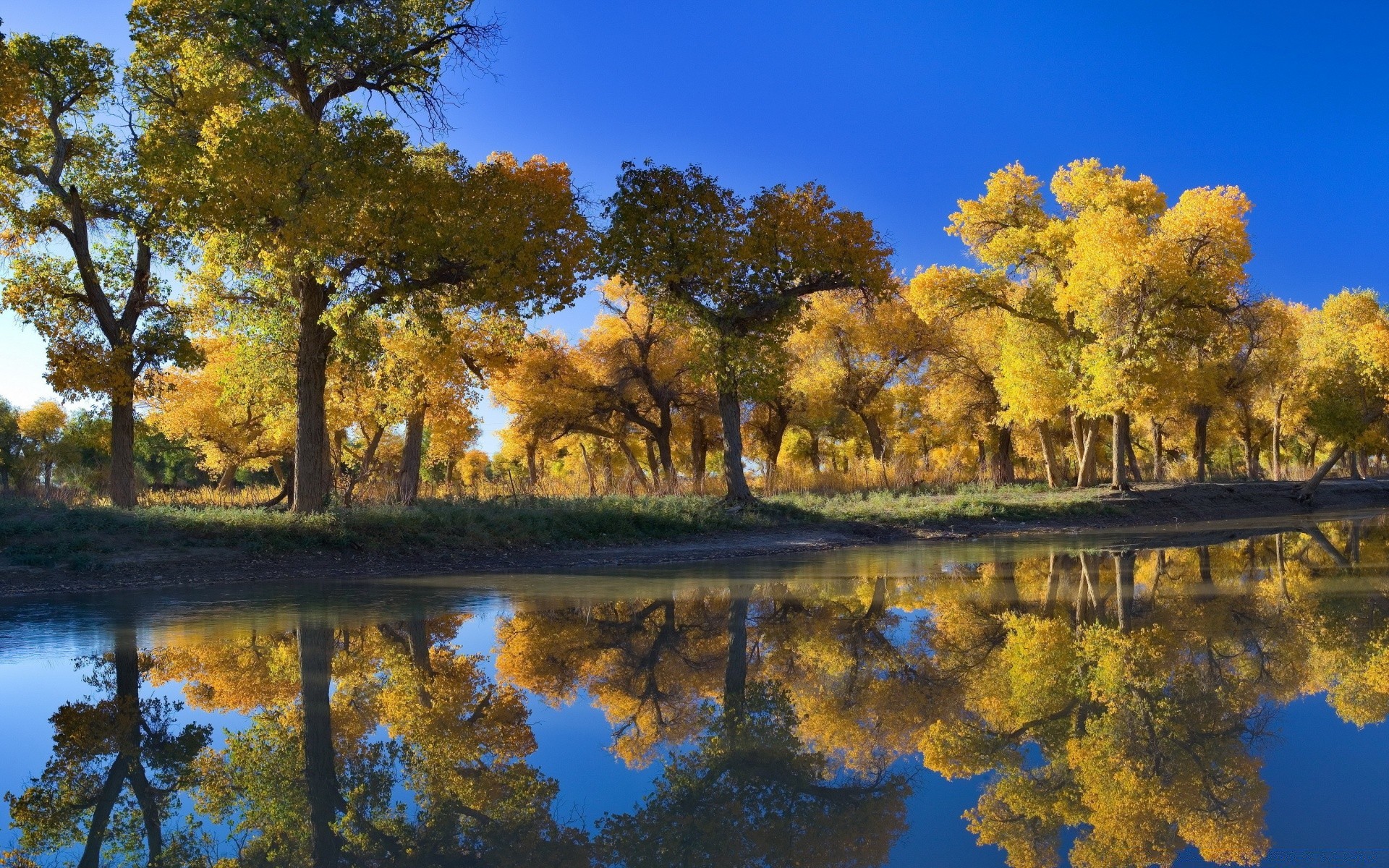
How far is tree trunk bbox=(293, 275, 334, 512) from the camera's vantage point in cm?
1608

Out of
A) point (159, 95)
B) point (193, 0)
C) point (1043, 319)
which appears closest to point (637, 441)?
point (1043, 319)

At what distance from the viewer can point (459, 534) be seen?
15.8 meters

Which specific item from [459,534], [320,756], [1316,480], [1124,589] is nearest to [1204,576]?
[1124,589]

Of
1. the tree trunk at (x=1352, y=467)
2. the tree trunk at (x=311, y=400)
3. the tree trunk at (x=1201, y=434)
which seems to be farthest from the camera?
the tree trunk at (x=1352, y=467)

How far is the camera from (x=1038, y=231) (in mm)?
29844

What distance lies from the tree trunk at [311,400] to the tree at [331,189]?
31 mm

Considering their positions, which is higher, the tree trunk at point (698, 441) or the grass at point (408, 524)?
the tree trunk at point (698, 441)

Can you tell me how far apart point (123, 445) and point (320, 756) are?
19200 mm

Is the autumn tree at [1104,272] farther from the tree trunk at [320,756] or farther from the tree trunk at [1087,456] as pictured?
the tree trunk at [320,756]

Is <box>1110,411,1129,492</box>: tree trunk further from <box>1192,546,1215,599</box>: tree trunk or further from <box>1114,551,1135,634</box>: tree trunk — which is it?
<box>1114,551,1135,634</box>: tree trunk

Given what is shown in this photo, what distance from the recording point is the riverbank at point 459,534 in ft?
40.5

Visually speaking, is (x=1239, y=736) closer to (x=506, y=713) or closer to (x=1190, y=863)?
(x=1190, y=863)

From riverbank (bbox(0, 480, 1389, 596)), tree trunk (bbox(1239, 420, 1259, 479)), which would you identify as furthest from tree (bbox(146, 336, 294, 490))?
tree trunk (bbox(1239, 420, 1259, 479))

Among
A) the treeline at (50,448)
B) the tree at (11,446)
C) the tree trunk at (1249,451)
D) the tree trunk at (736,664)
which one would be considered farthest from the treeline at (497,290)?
the tree at (11,446)
